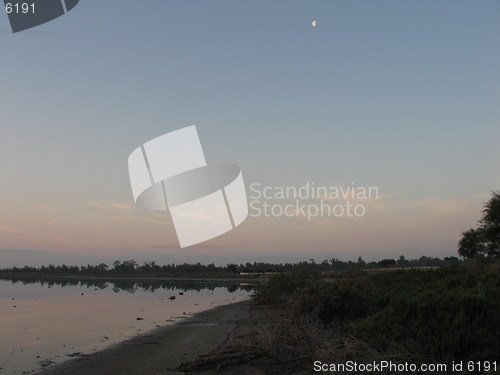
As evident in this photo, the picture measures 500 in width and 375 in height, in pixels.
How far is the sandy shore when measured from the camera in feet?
43.9

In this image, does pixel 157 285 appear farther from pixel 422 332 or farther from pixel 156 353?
pixel 422 332

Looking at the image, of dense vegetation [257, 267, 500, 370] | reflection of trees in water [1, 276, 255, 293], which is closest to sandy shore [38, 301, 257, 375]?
dense vegetation [257, 267, 500, 370]

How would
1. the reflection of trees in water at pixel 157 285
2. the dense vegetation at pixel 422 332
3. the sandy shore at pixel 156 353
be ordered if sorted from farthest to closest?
the reflection of trees in water at pixel 157 285, the sandy shore at pixel 156 353, the dense vegetation at pixel 422 332

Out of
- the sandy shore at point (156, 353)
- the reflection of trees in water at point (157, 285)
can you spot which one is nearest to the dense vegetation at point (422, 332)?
the sandy shore at point (156, 353)

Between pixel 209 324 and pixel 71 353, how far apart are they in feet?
29.5

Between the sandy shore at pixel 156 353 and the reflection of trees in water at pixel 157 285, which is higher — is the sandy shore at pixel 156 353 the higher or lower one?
the higher one

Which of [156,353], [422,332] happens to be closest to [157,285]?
[156,353]

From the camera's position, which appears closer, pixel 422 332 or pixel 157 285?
pixel 422 332

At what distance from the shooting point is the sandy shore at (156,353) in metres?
13.4

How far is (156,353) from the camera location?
1565 centimetres

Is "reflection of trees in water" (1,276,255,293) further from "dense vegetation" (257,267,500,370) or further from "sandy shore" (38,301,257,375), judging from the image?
"dense vegetation" (257,267,500,370)

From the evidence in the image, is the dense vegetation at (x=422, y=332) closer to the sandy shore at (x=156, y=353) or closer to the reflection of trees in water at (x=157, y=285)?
the sandy shore at (x=156, y=353)

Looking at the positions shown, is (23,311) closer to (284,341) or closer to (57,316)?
(57,316)

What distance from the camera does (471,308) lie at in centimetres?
1209
